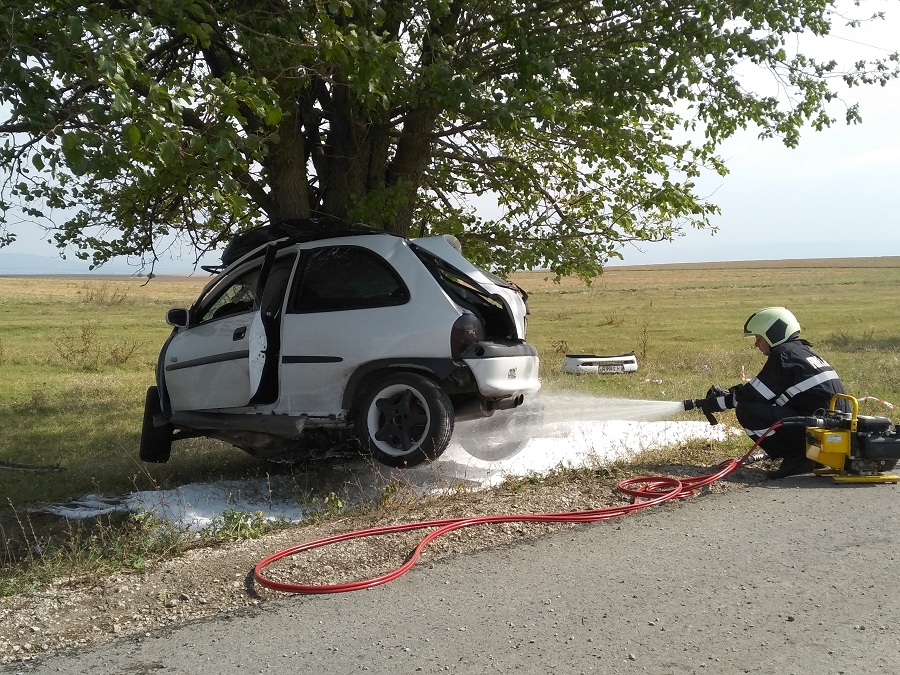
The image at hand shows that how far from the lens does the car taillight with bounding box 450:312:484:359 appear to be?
664 centimetres

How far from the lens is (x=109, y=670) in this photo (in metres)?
3.62

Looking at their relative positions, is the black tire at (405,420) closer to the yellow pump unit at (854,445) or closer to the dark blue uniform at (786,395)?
the dark blue uniform at (786,395)

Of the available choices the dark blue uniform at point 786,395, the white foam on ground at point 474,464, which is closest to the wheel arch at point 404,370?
the white foam on ground at point 474,464

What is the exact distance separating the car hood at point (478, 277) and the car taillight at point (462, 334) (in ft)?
1.20

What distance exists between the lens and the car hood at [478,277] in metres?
6.99

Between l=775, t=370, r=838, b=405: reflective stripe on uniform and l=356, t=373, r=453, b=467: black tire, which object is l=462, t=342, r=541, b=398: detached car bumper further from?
l=775, t=370, r=838, b=405: reflective stripe on uniform

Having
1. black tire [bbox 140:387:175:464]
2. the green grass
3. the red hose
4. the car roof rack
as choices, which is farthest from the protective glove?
black tire [bbox 140:387:175:464]

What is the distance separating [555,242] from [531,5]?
2834mm

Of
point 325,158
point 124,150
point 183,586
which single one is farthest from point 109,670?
point 325,158

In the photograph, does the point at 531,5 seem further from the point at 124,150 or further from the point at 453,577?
the point at 453,577

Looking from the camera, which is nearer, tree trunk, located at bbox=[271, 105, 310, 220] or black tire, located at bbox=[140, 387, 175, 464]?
black tire, located at bbox=[140, 387, 175, 464]

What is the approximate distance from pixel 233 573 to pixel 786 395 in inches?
175

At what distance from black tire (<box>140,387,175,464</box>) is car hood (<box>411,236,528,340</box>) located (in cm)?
311

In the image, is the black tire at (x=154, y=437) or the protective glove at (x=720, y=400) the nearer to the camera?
the protective glove at (x=720, y=400)
